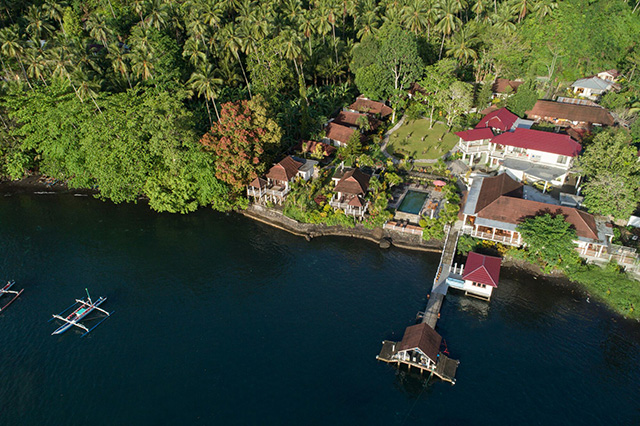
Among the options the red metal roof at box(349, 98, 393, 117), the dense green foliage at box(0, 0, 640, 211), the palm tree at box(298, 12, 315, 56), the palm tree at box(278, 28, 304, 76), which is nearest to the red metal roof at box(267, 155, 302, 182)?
the dense green foliage at box(0, 0, 640, 211)

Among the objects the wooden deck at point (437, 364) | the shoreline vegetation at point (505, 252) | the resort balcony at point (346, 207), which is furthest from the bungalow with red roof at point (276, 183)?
the wooden deck at point (437, 364)

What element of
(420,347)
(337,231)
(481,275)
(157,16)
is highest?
(157,16)

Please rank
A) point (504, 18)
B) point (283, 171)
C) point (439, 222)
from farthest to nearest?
point (504, 18), point (283, 171), point (439, 222)

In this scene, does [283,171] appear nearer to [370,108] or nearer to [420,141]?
[420,141]

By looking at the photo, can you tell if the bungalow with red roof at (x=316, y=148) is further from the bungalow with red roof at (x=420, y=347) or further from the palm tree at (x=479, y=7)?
the palm tree at (x=479, y=7)

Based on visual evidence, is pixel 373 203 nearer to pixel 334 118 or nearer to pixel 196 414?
pixel 334 118

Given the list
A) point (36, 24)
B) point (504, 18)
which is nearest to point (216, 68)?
point (36, 24)
